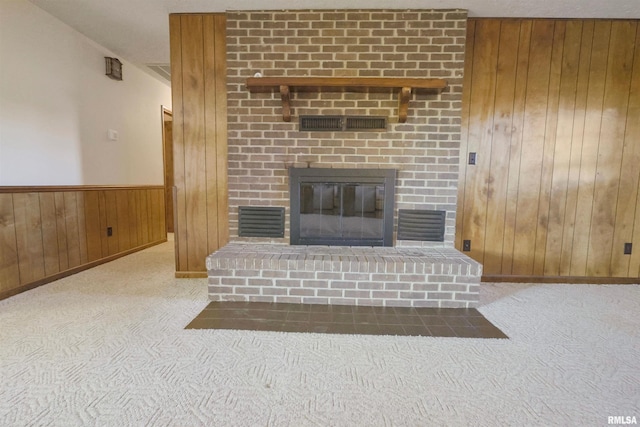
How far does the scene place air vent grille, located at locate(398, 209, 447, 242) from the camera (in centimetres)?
254

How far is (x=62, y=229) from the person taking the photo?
276 cm

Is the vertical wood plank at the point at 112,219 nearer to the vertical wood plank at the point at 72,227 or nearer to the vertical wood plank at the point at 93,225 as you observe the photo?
the vertical wood plank at the point at 93,225

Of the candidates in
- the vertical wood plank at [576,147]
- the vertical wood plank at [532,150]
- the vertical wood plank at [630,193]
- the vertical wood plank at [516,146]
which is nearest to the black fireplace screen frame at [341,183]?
the vertical wood plank at [516,146]

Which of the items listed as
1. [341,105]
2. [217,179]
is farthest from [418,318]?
[217,179]

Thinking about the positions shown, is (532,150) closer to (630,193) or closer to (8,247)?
(630,193)

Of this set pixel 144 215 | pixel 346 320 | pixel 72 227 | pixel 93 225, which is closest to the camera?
pixel 346 320

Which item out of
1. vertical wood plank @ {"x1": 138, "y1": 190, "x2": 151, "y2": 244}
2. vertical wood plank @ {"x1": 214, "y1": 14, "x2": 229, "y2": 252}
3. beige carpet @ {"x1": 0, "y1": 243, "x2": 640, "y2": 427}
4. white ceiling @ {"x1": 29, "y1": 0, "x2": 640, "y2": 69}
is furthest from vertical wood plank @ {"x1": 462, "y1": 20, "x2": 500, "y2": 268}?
vertical wood plank @ {"x1": 138, "y1": 190, "x2": 151, "y2": 244}

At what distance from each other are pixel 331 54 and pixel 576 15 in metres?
2.06

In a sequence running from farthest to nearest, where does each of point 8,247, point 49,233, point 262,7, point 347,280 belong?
point 49,233 < point 262,7 < point 8,247 < point 347,280

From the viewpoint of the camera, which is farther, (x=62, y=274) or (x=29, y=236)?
(x=62, y=274)

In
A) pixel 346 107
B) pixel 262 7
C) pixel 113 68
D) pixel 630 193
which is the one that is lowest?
pixel 630 193

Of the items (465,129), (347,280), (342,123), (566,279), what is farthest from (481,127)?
(347,280)

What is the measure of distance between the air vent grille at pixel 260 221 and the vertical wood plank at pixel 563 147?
2446 mm

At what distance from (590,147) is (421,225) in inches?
66.5
